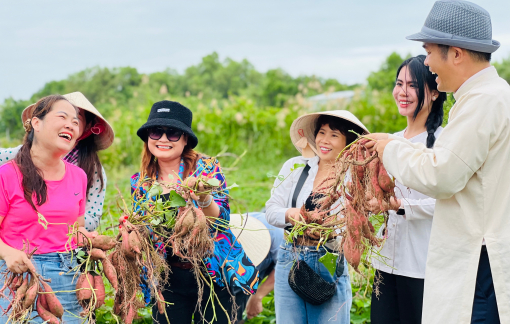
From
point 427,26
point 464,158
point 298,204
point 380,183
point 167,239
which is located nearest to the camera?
point 464,158

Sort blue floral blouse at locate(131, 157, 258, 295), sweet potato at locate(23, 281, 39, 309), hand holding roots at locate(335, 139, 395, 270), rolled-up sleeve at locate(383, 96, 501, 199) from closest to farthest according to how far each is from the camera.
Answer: rolled-up sleeve at locate(383, 96, 501, 199) → sweet potato at locate(23, 281, 39, 309) → hand holding roots at locate(335, 139, 395, 270) → blue floral blouse at locate(131, 157, 258, 295)

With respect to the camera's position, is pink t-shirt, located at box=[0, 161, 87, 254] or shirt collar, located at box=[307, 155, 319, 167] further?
shirt collar, located at box=[307, 155, 319, 167]

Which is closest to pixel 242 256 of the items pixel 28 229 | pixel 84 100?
pixel 28 229

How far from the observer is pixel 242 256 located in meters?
2.65

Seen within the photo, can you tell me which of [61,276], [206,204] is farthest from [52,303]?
[206,204]

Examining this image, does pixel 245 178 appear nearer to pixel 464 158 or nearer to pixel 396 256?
pixel 396 256

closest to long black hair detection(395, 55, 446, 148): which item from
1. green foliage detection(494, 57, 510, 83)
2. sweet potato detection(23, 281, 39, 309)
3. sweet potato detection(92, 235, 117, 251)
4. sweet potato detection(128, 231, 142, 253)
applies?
sweet potato detection(128, 231, 142, 253)

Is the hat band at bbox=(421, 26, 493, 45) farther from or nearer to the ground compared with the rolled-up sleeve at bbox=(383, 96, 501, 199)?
farther from the ground

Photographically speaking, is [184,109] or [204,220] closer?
[204,220]

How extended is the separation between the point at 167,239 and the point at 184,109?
806 mm

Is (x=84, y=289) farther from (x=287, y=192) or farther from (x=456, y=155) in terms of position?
(x=456, y=155)

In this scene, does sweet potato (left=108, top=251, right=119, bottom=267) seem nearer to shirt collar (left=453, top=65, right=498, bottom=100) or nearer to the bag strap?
the bag strap

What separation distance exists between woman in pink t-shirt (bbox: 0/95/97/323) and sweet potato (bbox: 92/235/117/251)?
0.17ft

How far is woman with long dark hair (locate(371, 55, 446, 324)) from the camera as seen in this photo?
232 centimetres
